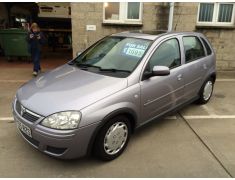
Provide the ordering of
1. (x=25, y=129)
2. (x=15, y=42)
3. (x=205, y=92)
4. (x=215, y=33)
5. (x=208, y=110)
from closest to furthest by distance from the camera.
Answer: (x=25, y=129), (x=208, y=110), (x=205, y=92), (x=215, y=33), (x=15, y=42)

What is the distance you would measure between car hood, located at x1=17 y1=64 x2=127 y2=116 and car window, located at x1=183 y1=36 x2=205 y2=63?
1.65 metres

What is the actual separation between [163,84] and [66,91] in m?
1.47

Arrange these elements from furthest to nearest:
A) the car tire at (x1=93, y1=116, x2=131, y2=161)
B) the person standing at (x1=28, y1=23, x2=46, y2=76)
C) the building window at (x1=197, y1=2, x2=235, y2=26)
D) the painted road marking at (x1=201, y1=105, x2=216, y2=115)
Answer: the building window at (x1=197, y1=2, x2=235, y2=26) < the person standing at (x1=28, y1=23, x2=46, y2=76) < the painted road marking at (x1=201, y1=105, x2=216, y2=115) < the car tire at (x1=93, y1=116, x2=131, y2=161)

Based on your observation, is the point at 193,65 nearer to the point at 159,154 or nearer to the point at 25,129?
the point at 159,154

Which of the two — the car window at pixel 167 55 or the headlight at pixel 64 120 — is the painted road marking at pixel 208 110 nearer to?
the car window at pixel 167 55

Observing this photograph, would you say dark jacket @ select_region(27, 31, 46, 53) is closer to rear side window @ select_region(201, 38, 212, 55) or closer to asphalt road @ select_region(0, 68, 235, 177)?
asphalt road @ select_region(0, 68, 235, 177)

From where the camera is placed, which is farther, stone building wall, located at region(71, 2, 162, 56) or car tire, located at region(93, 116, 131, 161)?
stone building wall, located at region(71, 2, 162, 56)

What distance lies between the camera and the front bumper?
9.16 ft

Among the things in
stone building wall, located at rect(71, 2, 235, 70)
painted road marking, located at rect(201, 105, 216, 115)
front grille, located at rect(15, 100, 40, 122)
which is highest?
stone building wall, located at rect(71, 2, 235, 70)

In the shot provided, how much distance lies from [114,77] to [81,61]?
38.3 inches

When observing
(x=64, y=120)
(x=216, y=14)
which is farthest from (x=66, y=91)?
(x=216, y=14)

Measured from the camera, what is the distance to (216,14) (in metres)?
8.08

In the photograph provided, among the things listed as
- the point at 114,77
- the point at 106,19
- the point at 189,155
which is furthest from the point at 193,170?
the point at 106,19

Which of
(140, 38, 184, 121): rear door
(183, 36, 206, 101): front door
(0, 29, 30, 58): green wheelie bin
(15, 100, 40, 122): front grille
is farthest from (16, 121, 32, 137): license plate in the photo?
(0, 29, 30, 58): green wheelie bin
